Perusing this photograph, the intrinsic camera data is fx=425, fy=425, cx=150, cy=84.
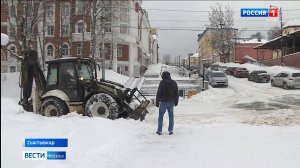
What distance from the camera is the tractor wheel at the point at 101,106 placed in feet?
47.3

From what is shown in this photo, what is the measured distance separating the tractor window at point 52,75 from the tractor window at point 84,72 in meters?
0.93

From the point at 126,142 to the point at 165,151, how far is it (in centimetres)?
130

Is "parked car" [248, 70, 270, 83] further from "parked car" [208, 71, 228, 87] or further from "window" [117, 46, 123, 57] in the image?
"window" [117, 46, 123, 57]

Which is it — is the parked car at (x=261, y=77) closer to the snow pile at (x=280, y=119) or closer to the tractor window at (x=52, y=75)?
the snow pile at (x=280, y=119)

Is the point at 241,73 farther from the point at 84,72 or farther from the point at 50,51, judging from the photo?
the point at 84,72

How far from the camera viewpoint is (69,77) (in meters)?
15.1

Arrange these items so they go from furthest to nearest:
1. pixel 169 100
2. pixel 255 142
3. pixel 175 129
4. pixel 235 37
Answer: pixel 235 37, pixel 175 129, pixel 169 100, pixel 255 142

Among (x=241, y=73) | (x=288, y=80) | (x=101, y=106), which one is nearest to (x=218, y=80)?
(x=288, y=80)

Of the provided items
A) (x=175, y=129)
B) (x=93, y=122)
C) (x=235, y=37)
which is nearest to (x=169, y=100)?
(x=175, y=129)

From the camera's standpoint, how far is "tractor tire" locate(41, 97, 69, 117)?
14945 millimetres

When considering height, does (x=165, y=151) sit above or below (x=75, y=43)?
below

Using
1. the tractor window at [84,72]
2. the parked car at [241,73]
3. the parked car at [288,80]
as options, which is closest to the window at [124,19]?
the parked car at [241,73]

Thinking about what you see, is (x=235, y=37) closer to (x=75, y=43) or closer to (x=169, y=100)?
(x=75, y=43)

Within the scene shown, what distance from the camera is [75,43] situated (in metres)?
55.4
